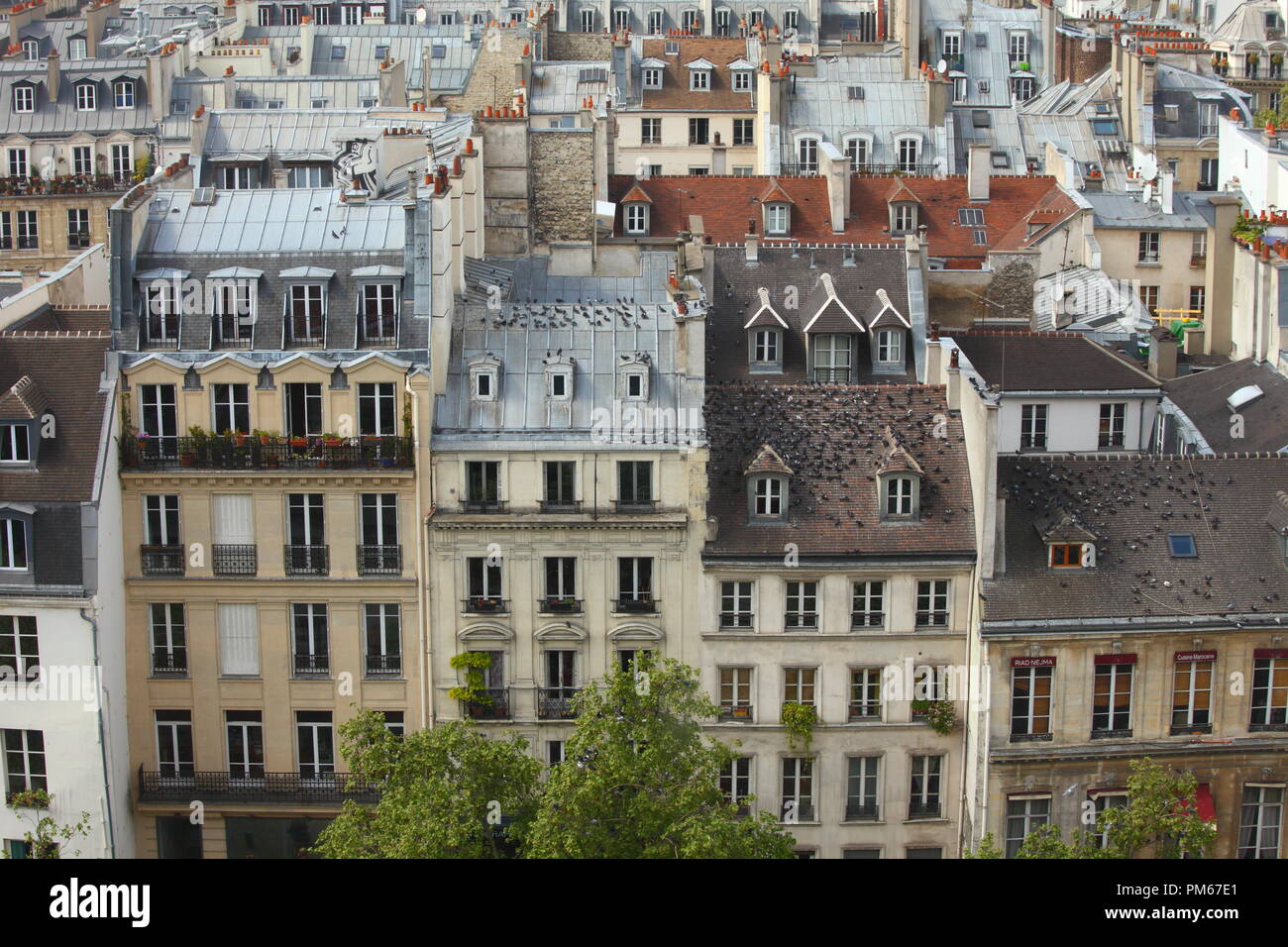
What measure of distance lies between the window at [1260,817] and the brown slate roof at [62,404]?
31173 mm

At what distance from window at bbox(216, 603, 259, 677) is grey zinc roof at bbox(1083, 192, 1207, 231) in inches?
1769

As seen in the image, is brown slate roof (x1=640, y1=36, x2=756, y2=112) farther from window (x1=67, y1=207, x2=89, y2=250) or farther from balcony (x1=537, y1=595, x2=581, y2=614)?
balcony (x1=537, y1=595, x2=581, y2=614)

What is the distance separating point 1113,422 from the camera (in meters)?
69.4

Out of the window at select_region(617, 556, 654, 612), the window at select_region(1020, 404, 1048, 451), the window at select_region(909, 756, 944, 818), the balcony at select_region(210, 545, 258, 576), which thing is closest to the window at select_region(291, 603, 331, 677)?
the balcony at select_region(210, 545, 258, 576)

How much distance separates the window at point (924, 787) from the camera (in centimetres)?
5731

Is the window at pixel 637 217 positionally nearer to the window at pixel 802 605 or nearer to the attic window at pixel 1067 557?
the window at pixel 802 605

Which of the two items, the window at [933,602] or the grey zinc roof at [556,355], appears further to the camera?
the grey zinc roof at [556,355]

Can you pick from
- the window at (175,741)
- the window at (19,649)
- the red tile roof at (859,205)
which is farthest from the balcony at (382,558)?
the red tile roof at (859,205)

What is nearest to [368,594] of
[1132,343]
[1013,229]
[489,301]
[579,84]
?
[489,301]

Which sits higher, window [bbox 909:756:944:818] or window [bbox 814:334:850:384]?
window [bbox 814:334:850:384]

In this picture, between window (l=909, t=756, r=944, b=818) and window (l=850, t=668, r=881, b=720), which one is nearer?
window (l=850, t=668, r=881, b=720)

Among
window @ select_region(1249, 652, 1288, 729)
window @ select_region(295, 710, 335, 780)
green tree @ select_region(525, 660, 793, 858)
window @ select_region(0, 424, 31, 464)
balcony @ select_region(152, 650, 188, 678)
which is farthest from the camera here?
window @ select_region(295, 710, 335, 780)

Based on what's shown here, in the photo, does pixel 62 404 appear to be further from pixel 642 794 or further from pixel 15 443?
pixel 642 794

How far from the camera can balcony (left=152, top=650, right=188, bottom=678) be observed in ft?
189
